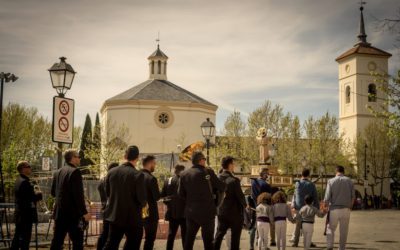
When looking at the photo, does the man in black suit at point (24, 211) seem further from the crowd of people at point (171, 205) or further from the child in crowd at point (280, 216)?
the child in crowd at point (280, 216)

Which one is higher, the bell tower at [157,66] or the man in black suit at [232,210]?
the bell tower at [157,66]

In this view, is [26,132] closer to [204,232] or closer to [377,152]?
[377,152]

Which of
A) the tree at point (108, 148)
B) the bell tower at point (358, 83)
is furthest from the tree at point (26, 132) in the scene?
the bell tower at point (358, 83)

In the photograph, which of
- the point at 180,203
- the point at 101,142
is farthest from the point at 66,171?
the point at 101,142

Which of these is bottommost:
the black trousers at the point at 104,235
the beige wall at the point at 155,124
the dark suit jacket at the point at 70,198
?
the black trousers at the point at 104,235

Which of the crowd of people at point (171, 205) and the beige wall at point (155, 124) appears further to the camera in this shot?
the beige wall at point (155, 124)

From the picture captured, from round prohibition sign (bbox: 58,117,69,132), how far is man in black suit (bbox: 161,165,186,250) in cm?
264

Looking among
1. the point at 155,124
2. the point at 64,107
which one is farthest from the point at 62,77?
the point at 155,124

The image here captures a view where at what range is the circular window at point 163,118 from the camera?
66.9 m

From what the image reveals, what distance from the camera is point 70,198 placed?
8508 millimetres

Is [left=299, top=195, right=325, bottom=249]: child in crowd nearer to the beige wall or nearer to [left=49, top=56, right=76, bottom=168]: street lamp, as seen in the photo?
[left=49, top=56, right=76, bottom=168]: street lamp

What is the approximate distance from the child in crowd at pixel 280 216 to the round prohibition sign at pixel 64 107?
17.0 feet

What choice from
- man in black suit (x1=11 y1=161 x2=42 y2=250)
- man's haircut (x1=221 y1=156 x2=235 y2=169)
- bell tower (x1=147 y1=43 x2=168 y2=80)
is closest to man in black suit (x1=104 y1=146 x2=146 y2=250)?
man's haircut (x1=221 y1=156 x2=235 y2=169)

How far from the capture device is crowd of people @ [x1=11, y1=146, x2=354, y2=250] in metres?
8.05
